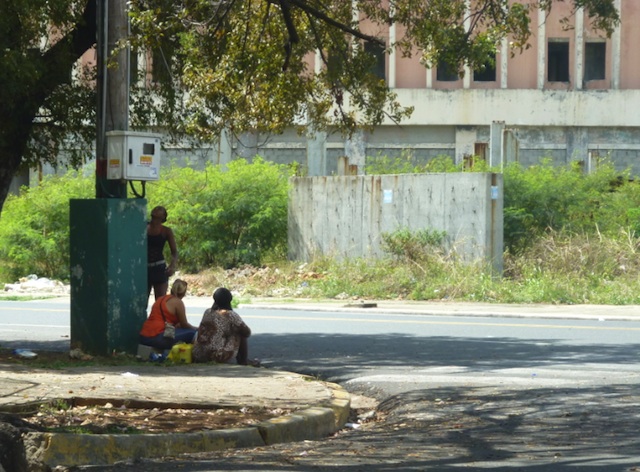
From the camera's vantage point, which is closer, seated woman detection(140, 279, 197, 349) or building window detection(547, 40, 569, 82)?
→ seated woman detection(140, 279, 197, 349)

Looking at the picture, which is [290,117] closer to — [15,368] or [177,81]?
[177,81]

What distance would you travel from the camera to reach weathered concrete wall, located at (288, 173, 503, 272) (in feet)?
74.2

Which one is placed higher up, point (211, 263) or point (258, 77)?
point (258, 77)

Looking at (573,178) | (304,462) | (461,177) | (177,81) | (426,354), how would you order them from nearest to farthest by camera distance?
(304,462)
(426,354)
(177,81)
(461,177)
(573,178)

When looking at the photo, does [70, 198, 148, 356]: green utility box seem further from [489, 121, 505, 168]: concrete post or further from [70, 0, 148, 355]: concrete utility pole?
[489, 121, 505, 168]: concrete post

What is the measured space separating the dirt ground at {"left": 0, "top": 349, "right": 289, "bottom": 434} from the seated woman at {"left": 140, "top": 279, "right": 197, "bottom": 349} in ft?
9.99

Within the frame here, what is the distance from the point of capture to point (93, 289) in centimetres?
1205

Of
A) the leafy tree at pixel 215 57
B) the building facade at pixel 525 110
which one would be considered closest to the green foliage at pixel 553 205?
the leafy tree at pixel 215 57

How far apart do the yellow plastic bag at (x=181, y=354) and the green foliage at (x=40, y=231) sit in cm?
1566


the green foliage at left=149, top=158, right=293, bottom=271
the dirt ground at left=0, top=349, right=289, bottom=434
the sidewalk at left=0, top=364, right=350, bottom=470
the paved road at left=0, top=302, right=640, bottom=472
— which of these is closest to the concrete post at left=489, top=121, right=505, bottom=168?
the green foliage at left=149, top=158, right=293, bottom=271

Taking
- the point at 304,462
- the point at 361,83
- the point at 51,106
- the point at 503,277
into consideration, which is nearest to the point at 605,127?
the point at 503,277

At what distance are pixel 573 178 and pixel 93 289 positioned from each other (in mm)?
15396

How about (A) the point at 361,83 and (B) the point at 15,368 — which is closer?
(B) the point at 15,368

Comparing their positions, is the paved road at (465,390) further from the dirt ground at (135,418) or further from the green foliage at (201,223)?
the green foliage at (201,223)
